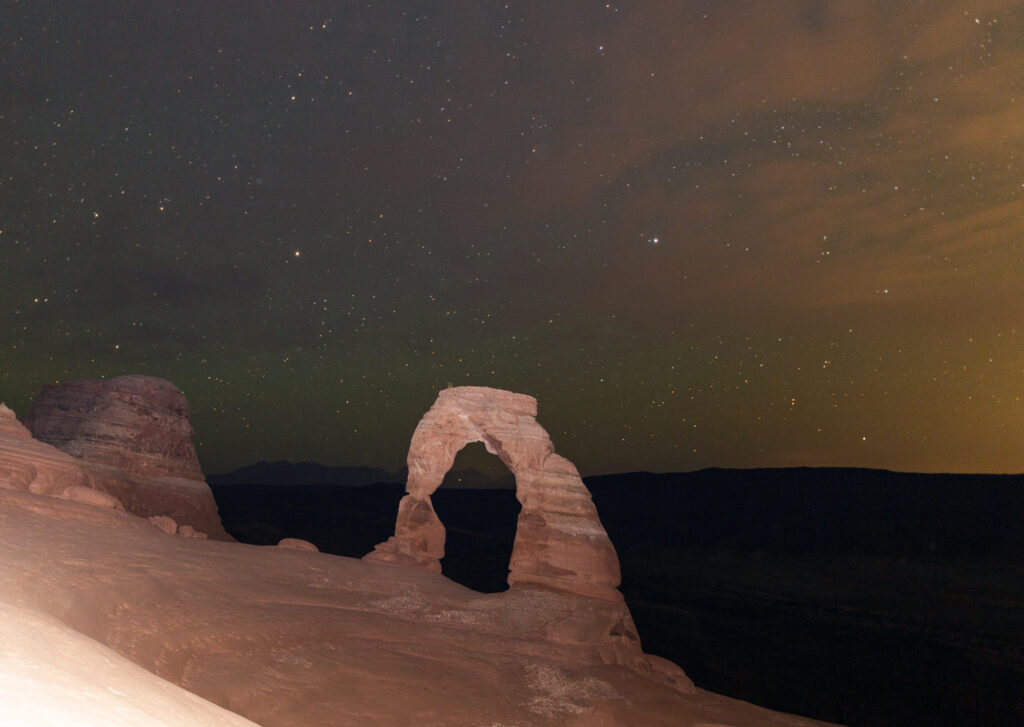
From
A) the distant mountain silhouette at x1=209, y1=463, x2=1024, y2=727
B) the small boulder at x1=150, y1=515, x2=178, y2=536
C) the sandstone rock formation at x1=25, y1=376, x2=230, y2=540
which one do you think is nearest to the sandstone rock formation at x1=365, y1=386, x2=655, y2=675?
the small boulder at x1=150, y1=515, x2=178, y2=536

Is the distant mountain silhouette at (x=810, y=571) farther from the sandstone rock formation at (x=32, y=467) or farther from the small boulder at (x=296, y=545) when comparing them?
the sandstone rock formation at (x=32, y=467)

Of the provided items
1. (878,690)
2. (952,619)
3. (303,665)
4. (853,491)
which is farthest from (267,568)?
(853,491)

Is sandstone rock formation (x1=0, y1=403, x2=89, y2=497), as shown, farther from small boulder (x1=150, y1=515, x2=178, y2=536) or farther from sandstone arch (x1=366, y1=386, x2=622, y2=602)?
sandstone arch (x1=366, y1=386, x2=622, y2=602)

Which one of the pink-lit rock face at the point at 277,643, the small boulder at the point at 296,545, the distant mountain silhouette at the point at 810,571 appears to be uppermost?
the pink-lit rock face at the point at 277,643

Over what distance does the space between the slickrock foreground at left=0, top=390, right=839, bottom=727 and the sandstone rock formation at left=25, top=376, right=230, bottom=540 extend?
12.0 meters

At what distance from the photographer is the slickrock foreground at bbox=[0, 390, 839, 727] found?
13.5 ft

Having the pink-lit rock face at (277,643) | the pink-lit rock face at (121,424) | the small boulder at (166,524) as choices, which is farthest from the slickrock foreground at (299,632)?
the pink-lit rock face at (121,424)

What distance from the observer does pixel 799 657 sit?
4066 centimetres

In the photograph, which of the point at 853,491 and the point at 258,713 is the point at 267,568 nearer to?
the point at 258,713

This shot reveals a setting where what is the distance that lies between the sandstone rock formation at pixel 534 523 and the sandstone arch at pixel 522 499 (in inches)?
1.3

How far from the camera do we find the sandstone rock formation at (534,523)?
59.8 ft

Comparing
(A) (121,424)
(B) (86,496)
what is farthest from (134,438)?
(B) (86,496)

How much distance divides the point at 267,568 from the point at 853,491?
293 feet

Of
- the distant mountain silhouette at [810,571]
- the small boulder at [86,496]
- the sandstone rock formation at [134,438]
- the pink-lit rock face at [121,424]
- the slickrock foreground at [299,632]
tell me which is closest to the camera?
the slickrock foreground at [299,632]
